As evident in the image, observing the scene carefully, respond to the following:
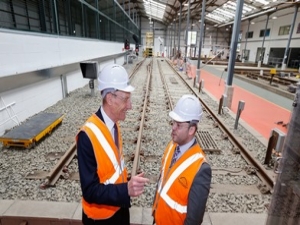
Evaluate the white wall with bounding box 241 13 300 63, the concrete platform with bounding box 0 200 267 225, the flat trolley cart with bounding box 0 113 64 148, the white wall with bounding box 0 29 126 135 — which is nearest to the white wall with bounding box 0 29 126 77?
the white wall with bounding box 0 29 126 135

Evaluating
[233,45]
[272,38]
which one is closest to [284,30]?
[272,38]

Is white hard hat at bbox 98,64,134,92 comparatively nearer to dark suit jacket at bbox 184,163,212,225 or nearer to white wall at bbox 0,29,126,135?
dark suit jacket at bbox 184,163,212,225

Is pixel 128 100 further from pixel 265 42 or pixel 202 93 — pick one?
pixel 265 42

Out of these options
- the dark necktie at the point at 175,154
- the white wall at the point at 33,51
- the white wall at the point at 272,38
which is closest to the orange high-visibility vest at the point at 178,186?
the dark necktie at the point at 175,154

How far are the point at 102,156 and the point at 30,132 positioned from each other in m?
4.30

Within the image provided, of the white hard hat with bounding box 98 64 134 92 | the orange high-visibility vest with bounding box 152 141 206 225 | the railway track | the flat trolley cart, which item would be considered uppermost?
the white hard hat with bounding box 98 64 134 92

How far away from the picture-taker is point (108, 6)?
1967cm

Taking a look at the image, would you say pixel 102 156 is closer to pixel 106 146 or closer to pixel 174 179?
pixel 106 146

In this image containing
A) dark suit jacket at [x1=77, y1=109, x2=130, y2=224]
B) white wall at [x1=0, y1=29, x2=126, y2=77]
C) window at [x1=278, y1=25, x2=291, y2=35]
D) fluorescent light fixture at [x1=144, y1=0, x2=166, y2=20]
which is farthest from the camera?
fluorescent light fixture at [x1=144, y1=0, x2=166, y2=20]

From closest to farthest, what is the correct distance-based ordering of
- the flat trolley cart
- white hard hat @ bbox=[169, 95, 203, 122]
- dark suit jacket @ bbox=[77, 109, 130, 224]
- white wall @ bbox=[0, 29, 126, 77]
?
dark suit jacket @ bbox=[77, 109, 130, 224]
white hard hat @ bbox=[169, 95, 203, 122]
the flat trolley cart
white wall @ bbox=[0, 29, 126, 77]

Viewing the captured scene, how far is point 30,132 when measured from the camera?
16.9 feet

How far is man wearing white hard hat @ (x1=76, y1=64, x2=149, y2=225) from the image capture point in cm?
164

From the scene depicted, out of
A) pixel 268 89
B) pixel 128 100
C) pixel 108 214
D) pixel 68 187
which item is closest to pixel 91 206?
pixel 108 214

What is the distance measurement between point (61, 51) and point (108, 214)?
8.47 m
